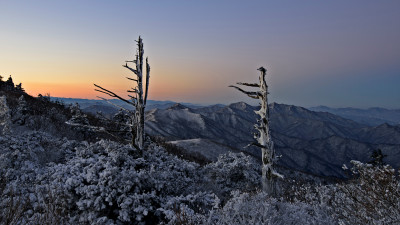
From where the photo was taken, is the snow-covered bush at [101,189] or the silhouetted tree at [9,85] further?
the silhouetted tree at [9,85]

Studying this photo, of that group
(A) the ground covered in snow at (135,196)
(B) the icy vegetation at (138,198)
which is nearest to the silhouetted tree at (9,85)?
(A) the ground covered in snow at (135,196)

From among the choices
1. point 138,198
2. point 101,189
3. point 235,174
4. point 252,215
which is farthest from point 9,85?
point 252,215

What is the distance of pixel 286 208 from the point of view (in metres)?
Answer: 8.15

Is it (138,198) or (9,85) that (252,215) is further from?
(9,85)

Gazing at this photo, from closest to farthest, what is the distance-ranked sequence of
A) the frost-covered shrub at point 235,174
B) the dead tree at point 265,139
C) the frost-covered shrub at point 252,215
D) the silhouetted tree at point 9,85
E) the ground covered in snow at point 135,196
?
1. the frost-covered shrub at point 252,215
2. the ground covered in snow at point 135,196
3. the dead tree at point 265,139
4. the frost-covered shrub at point 235,174
5. the silhouetted tree at point 9,85

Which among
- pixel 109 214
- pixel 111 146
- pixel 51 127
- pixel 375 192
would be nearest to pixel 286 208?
pixel 375 192

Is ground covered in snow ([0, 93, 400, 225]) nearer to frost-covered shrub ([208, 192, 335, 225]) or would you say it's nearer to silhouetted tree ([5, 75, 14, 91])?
frost-covered shrub ([208, 192, 335, 225])

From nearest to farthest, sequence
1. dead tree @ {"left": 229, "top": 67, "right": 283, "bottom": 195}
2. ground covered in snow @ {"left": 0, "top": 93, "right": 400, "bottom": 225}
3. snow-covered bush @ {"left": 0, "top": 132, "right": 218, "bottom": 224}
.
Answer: ground covered in snow @ {"left": 0, "top": 93, "right": 400, "bottom": 225}
snow-covered bush @ {"left": 0, "top": 132, "right": 218, "bottom": 224}
dead tree @ {"left": 229, "top": 67, "right": 283, "bottom": 195}

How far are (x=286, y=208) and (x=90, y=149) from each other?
352 inches

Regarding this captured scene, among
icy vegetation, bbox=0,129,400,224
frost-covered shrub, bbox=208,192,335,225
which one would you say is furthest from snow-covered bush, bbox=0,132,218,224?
frost-covered shrub, bbox=208,192,335,225

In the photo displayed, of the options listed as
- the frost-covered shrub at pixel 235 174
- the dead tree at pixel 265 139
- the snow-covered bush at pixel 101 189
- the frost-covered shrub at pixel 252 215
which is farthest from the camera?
the frost-covered shrub at pixel 235 174

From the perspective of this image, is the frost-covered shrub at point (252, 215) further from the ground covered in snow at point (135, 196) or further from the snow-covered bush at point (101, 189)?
the snow-covered bush at point (101, 189)

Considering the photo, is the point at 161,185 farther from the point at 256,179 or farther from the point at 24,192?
the point at 256,179

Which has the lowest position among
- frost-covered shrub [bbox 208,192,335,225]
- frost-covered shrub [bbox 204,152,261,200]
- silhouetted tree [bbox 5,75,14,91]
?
frost-covered shrub [bbox 204,152,261,200]
